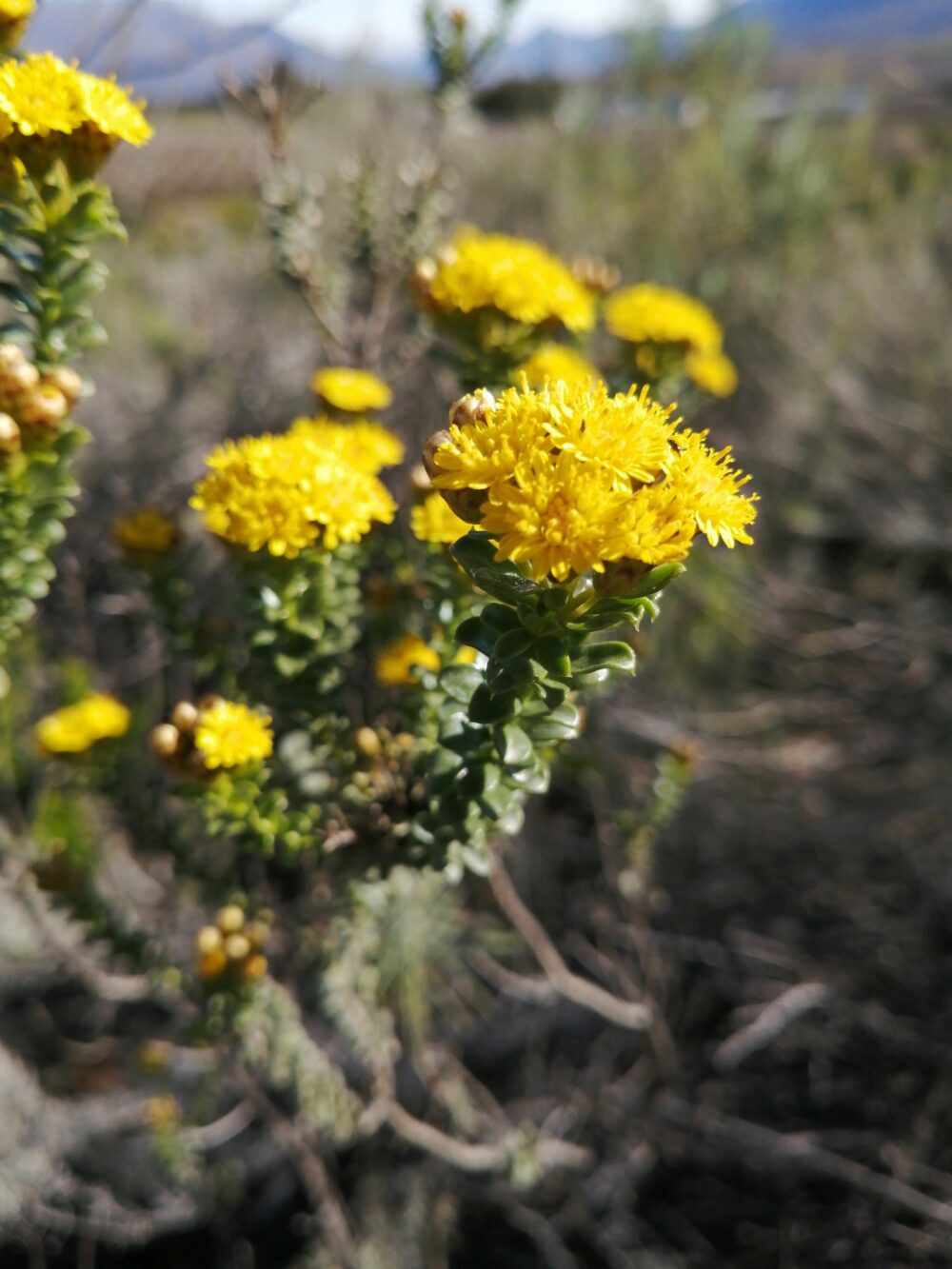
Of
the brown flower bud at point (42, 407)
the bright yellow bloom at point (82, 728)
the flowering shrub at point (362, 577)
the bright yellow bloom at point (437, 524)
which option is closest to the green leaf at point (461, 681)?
the flowering shrub at point (362, 577)

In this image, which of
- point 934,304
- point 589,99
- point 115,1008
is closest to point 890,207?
point 934,304

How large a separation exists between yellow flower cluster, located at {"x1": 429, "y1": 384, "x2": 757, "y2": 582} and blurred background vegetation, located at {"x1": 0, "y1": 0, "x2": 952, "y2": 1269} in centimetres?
136

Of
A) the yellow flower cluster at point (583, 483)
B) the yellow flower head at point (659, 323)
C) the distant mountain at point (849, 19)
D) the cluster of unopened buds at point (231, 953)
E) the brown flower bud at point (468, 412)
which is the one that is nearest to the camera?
the yellow flower cluster at point (583, 483)

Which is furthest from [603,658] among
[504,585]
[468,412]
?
[468,412]

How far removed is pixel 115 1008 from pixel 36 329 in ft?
9.35

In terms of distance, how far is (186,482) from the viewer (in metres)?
3.89

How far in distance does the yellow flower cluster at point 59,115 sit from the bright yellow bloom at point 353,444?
0.52 meters

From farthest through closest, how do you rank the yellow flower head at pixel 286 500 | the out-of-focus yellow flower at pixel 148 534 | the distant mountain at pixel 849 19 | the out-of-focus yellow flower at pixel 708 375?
the distant mountain at pixel 849 19, the out-of-focus yellow flower at pixel 708 375, the out-of-focus yellow flower at pixel 148 534, the yellow flower head at pixel 286 500

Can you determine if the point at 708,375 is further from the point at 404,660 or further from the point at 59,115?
the point at 59,115

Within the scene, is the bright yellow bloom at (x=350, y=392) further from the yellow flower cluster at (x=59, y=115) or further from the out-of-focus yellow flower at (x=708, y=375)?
the out-of-focus yellow flower at (x=708, y=375)

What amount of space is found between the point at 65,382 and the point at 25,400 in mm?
86

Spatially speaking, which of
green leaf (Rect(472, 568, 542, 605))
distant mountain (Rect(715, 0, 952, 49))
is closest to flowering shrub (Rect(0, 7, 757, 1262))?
green leaf (Rect(472, 568, 542, 605))

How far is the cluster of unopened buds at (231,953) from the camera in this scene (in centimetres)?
174

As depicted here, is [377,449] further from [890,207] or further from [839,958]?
[890,207]
